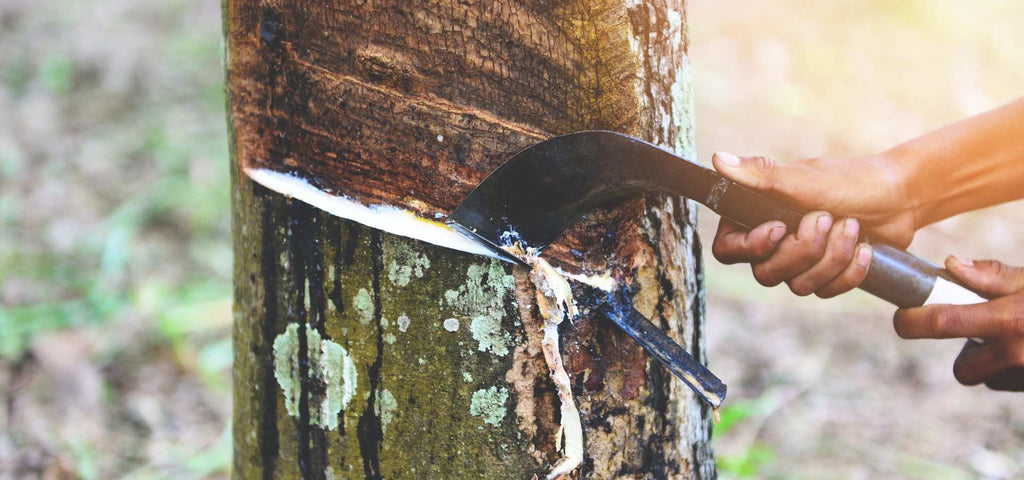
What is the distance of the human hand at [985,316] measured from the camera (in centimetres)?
112

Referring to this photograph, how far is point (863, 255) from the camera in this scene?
106 cm

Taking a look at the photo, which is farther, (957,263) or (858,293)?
(858,293)

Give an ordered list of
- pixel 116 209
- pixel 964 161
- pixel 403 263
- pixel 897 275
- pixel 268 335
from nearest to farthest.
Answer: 1. pixel 403 263
2. pixel 268 335
3. pixel 897 275
4. pixel 964 161
5. pixel 116 209

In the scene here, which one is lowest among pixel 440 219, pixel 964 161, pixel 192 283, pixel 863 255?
pixel 440 219

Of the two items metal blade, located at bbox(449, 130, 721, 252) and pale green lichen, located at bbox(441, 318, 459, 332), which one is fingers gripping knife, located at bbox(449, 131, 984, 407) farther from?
pale green lichen, located at bbox(441, 318, 459, 332)

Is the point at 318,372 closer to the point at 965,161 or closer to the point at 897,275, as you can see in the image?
the point at 897,275

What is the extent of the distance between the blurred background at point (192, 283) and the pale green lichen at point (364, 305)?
1.71m

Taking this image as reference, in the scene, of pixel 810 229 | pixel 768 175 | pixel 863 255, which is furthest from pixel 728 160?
pixel 863 255

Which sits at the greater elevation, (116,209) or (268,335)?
(116,209)

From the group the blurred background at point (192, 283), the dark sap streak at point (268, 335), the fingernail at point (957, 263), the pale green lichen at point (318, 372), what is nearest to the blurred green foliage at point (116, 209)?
the blurred background at point (192, 283)

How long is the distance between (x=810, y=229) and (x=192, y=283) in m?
3.08

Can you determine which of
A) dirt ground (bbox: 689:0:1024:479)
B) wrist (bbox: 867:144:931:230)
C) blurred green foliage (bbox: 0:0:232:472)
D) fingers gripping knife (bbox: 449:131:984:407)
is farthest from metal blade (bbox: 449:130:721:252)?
blurred green foliage (bbox: 0:0:232:472)

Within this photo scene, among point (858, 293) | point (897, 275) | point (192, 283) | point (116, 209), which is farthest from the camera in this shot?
point (116, 209)

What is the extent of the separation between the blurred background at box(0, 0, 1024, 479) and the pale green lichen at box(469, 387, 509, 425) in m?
1.64
